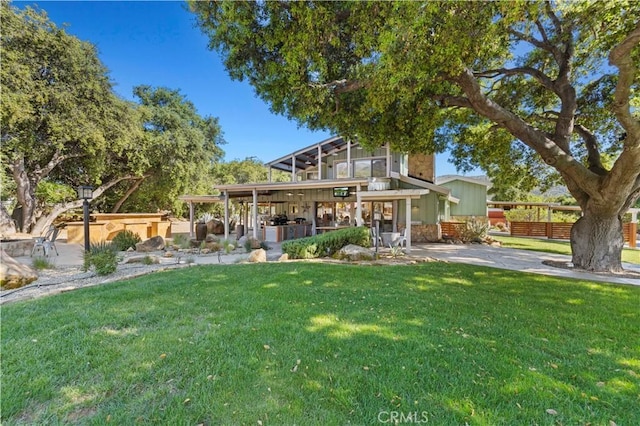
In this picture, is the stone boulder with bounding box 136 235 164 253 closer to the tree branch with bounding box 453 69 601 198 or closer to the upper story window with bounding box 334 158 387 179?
the upper story window with bounding box 334 158 387 179

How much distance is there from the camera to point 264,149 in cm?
4931

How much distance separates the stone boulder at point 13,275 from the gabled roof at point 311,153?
10364 millimetres

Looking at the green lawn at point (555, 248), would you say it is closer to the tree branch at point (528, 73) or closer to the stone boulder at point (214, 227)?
the tree branch at point (528, 73)

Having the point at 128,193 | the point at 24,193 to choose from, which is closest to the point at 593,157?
the point at 24,193

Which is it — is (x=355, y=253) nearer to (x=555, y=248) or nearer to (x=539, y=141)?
(x=539, y=141)

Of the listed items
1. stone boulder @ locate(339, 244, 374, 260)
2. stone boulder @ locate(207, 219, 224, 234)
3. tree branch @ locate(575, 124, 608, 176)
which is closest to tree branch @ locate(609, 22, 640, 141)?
tree branch @ locate(575, 124, 608, 176)

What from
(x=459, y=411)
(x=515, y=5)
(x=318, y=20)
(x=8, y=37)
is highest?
(x=8, y=37)

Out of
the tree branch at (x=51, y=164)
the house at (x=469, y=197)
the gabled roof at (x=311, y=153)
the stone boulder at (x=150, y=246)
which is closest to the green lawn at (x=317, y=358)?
the stone boulder at (x=150, y=246)

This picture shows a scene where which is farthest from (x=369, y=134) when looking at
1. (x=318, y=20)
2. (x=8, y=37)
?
(x=8, y=37)

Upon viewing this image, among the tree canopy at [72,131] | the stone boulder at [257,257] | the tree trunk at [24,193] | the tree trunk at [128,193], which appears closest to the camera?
the stone boulder at [257,257]

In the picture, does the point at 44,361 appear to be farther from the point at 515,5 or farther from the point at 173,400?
the point at 515,5

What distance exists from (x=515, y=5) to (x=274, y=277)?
5.83 meters

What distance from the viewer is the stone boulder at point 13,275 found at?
212 inches

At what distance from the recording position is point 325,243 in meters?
9.02
